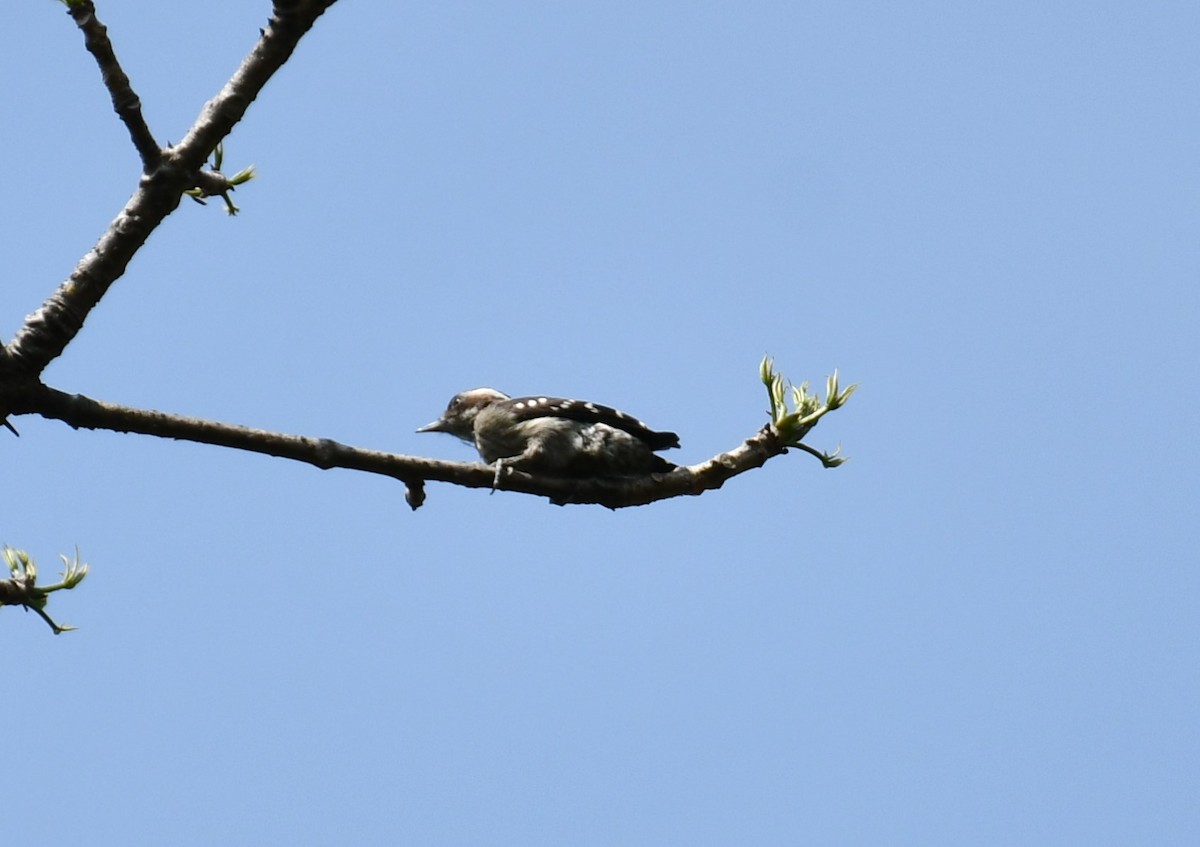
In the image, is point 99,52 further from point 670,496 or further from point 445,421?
point 445,421

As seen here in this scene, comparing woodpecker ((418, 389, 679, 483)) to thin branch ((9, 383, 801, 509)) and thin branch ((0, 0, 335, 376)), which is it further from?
thin branch ((0, 0, 335, 376))

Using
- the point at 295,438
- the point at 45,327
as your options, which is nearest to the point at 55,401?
the point at 45,327

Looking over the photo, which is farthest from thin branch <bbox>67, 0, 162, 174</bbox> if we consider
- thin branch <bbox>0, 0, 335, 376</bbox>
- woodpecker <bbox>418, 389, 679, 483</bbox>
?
woodpecker <bbox>418, 389, 679, 483</bbox>

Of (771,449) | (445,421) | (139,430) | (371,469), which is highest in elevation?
(445,421)

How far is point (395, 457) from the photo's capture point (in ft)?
13.2

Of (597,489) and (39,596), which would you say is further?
(597,489)

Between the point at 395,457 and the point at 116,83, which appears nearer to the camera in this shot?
the point at 116,83

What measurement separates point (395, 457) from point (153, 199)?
108 cm

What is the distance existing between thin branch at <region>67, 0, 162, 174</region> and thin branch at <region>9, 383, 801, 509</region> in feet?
2.50

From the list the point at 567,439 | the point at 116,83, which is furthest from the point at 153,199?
the point at 567,439

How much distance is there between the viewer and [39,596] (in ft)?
13.7

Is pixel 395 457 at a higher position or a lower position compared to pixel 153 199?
lower

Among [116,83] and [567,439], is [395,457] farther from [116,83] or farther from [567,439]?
[567,439]

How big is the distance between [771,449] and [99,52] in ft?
9.36
